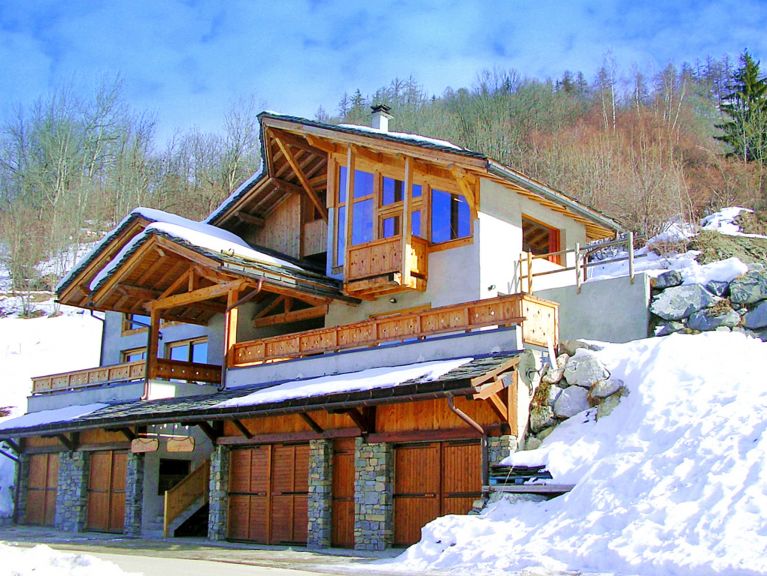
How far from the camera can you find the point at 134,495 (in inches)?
842

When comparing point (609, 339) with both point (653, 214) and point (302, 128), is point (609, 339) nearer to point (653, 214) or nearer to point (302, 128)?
point (302, 128)

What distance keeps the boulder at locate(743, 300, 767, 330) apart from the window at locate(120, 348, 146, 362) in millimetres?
18473

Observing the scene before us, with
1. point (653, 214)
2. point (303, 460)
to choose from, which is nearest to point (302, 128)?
point (303, 460)

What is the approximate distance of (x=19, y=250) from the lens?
46.7 meters

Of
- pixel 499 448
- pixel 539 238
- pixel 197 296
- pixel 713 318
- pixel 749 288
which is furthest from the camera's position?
pixel 539 238

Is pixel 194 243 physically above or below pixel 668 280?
Answer: above

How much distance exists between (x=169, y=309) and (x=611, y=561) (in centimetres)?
1585

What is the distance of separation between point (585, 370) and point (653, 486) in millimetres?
3391

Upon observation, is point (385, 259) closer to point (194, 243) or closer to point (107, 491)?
point (194, 243)

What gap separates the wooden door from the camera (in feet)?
55.1

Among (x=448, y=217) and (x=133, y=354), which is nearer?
(x=448, y=217)

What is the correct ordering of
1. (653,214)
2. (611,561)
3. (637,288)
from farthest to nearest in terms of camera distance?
1. (653,214)
2. (637,288)
3. (611,561)

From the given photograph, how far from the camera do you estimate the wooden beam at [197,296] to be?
789 inches

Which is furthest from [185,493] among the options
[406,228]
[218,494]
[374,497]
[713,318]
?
[713,318]
